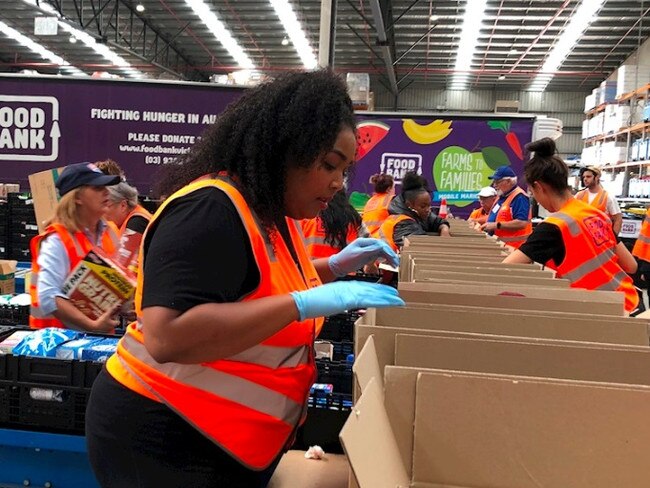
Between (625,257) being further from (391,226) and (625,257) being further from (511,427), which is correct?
(511,427)

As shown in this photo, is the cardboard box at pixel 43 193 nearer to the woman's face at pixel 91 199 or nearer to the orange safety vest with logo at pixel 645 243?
the woman's face at pixel 91 199

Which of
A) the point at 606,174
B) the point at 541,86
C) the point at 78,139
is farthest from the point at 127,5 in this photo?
the point at 541,86

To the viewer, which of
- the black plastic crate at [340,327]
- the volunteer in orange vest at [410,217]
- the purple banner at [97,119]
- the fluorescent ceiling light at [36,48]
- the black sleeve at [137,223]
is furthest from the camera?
the fluorescent ceiling light at [36,48]

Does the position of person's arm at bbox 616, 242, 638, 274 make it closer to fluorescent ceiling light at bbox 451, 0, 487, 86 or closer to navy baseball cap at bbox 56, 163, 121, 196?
navy baseball cap at bbox 56, 163, 121, 196

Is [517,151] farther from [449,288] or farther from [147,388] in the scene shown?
[147,388]

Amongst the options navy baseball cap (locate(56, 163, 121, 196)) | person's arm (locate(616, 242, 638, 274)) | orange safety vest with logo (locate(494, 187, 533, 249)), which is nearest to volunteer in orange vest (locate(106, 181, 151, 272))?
navy baseball cap (locate(56, 163, 121, 196))

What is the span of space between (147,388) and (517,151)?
5.24 metres

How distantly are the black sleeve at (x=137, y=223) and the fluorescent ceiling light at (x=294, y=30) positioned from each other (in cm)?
771

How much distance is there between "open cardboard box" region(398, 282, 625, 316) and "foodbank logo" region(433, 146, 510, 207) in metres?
4.27

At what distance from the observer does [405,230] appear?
4375 millimetres

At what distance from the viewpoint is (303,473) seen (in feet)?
6.04

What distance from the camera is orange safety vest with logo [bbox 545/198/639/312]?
2.55 meters

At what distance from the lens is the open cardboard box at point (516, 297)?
1.57 m

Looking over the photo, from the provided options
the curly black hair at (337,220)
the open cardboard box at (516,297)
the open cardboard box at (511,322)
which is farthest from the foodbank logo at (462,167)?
the open cardboard box at (511,322)
